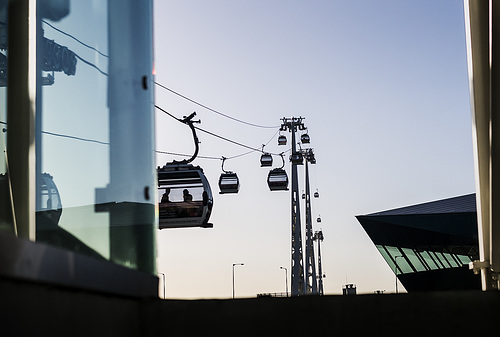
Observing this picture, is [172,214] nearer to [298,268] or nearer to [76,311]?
[298,268]

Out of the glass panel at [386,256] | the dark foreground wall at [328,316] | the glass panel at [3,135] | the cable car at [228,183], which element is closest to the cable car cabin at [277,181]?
the cable car at [228,183]

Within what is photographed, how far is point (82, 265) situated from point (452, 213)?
4392 centimetres

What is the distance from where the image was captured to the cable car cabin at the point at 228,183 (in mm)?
32188

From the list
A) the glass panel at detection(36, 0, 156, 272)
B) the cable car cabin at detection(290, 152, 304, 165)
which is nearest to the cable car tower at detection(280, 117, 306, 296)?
the cable car cabin at detection(290, 152, 304, 165)

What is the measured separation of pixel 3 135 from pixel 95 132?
0.51 meters

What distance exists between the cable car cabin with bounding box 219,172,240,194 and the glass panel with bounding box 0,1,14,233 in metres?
26.9

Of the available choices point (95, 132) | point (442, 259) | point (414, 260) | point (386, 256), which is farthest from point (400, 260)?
point (95, 132)

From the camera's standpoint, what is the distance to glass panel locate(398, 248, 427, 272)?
155 ft

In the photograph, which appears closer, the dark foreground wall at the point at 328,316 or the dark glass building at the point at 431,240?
the dark foreground wall at the point at 328,316

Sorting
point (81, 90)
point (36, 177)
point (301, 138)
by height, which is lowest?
point (36, 177)

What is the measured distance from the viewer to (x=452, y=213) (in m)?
45.7

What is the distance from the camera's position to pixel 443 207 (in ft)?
155

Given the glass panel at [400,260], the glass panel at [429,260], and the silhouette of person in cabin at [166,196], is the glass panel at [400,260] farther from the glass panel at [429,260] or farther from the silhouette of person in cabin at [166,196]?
the silhouette of person in cabin at [166,196]

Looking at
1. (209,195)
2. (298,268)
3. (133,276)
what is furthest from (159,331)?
(298,268)
